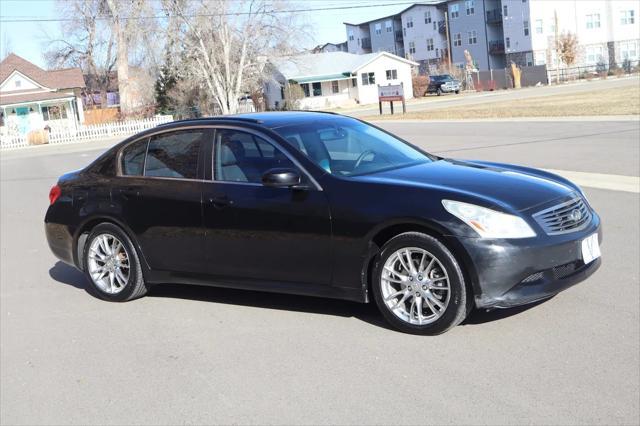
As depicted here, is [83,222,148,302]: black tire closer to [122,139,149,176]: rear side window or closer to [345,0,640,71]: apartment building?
[122,139,149,176]: rear side window

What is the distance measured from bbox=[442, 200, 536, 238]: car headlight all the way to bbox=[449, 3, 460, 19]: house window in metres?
86.8

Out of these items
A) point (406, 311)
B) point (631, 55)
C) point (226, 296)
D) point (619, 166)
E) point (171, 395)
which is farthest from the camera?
point (631, 55)

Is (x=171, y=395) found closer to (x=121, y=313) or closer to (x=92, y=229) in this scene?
(x=121, y=313)

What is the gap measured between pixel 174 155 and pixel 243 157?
792 mm

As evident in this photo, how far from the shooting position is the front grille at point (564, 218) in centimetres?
522

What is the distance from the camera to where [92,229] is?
7.14 metres

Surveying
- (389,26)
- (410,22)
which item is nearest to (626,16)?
(410,22)

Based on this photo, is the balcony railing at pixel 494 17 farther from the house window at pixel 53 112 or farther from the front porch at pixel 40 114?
the house window at pixel 53 112

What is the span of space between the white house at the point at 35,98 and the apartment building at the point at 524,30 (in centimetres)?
4229

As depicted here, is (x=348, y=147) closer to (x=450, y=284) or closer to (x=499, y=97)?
(x=450, y=284)

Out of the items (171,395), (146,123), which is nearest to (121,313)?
(171,395)

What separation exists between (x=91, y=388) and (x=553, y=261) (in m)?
3.21

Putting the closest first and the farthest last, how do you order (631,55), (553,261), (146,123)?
(553,261)
(146,123)
(631,55)

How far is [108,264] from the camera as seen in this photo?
703 cm
